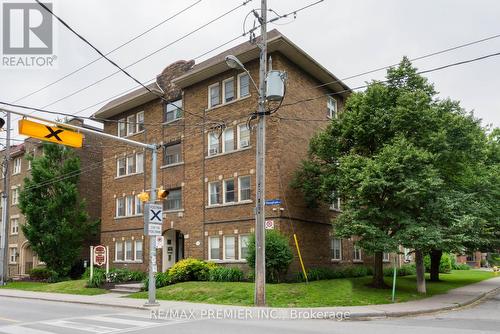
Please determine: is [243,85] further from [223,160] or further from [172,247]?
[172,247]

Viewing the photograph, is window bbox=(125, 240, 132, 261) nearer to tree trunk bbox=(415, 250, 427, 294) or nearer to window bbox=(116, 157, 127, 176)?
window bbox=(116, 157, 127, 176)

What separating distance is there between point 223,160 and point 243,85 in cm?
412

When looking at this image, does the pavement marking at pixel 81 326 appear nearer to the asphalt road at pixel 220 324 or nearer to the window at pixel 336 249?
the asphalt road at pixel 220 324

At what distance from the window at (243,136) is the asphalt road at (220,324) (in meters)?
11.2

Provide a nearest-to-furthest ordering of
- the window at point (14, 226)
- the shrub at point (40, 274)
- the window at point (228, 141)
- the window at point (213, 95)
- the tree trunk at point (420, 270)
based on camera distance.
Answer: the tree trunk at point (420, 270) < the window at point (228, 141) < the window at point (213, 95) < the shrub at point (40, 274) < the window at point (14, 226)

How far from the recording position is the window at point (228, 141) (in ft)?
85.7

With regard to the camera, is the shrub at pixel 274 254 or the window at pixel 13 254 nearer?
the shrub at pixel 274 254

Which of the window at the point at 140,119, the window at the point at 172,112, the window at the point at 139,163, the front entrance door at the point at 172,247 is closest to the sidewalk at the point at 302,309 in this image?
the front entrance door at the point at 172,247

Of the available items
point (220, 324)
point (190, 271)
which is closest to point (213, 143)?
point (190, 271)

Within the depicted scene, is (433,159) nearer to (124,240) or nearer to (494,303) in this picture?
(494,303)

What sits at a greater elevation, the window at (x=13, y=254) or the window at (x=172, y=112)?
the window at (x=172, y=112)

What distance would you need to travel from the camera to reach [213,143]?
27047 millimetres

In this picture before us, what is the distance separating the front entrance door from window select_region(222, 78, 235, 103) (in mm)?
8755

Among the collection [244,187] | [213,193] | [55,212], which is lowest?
[55,212]
